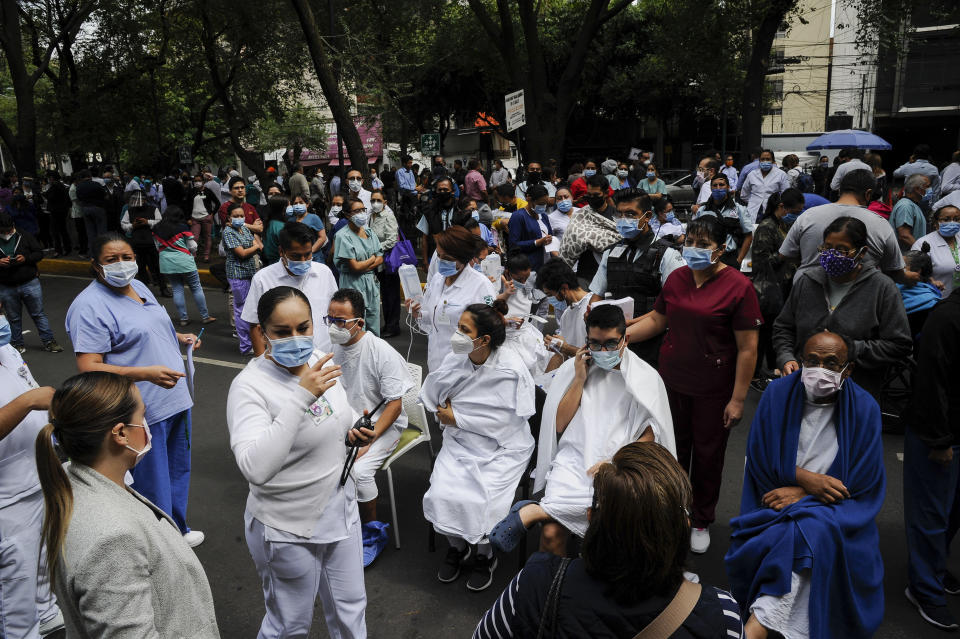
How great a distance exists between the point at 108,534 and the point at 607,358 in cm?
246

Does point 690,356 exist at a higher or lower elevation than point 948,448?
higher

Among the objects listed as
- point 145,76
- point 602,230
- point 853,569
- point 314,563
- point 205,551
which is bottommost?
point 205,551

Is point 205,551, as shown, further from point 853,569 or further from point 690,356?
point 853,569

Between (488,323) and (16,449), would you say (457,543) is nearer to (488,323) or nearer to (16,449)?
(488,323)

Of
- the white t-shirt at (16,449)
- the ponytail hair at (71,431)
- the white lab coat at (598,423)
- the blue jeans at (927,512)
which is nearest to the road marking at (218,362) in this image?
the white t-shirt at (16,449)

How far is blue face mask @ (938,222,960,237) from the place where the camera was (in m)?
5.65

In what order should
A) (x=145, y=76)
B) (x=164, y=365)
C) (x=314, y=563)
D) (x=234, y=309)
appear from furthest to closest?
(x=145, y=76)
(x=234, y=309)
(x=164, y=365)
(x=314, y=563)

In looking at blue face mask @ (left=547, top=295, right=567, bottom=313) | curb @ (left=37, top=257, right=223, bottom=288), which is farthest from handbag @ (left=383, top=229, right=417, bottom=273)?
curb @ (left=37, top=257, right=223, bottom=288)

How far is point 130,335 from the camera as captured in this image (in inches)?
147

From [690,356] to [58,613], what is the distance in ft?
12.2

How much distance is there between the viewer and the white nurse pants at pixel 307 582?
2.69 metres

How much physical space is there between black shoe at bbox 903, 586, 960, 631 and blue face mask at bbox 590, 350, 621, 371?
6.42ft

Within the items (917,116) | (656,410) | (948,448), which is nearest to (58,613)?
(656,410)

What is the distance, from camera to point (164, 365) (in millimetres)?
3875
